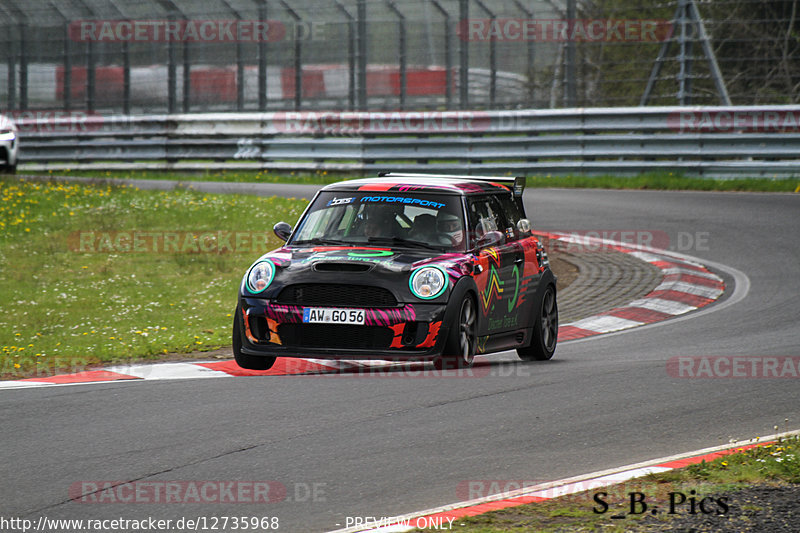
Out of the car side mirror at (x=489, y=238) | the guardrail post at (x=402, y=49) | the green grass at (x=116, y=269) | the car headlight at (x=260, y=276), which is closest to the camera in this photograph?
the car headlight at (x=260, y=276)

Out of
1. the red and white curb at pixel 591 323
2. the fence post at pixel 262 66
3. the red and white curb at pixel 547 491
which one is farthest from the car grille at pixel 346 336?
the fence post at pixel 262 66

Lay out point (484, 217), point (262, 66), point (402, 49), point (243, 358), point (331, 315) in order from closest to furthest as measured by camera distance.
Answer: point (331, 315)
point (243, 358)
point (484, 217)
point (402, 49)
point (262, 66)

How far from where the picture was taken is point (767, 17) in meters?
19.4

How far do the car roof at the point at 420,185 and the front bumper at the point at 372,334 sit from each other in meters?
1.35

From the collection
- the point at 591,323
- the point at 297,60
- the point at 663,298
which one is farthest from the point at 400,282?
the point at 297,60

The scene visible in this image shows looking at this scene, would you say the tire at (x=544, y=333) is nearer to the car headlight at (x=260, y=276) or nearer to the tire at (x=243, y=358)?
the tire at (x=243, y=358)

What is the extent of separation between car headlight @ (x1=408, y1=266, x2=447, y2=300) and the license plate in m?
0.40

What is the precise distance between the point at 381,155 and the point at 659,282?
31.9 feet

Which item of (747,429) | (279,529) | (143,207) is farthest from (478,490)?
(143,207)

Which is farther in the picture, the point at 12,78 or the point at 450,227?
the point at 12,78

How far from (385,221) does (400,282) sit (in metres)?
0.94

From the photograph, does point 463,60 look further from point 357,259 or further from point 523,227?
point 357,259

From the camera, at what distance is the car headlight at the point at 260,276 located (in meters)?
8.03

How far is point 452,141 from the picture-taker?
21531mm
